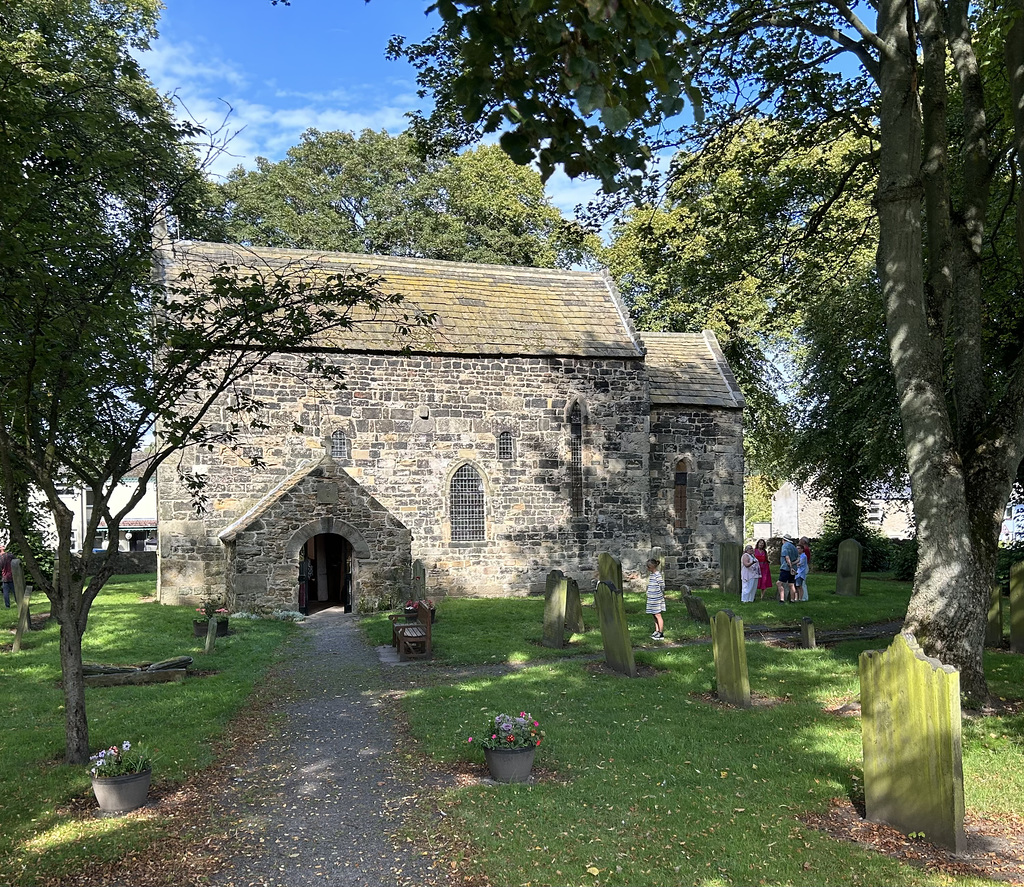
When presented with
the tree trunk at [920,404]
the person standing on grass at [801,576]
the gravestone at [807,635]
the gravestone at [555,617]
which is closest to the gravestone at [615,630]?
the gravestone at [555,617]

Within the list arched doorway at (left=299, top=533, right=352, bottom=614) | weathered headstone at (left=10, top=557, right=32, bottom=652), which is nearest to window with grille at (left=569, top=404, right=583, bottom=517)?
arched doorway at (left=299, top=533, right=352, bottom=614)

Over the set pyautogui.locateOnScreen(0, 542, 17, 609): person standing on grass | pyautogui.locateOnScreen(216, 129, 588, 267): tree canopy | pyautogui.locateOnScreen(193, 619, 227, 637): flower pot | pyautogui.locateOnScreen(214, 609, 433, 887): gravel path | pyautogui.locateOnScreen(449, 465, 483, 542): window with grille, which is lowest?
pyautogui.locateOnScreen(214, 609, 433, 887): gravel path

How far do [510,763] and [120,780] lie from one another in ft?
11.6

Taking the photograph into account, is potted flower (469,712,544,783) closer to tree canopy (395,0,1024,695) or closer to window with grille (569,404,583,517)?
tree canopy (395,0,1024,695)

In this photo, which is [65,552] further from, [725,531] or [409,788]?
[725,531]

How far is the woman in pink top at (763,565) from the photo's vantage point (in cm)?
2005

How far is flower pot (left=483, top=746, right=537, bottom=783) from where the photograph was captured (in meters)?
7.35

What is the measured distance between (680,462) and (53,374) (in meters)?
19.1

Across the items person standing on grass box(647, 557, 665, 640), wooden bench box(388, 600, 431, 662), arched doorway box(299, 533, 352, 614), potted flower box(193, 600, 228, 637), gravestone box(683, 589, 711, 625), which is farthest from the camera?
arched doorway box(299, 533, 352, 614)

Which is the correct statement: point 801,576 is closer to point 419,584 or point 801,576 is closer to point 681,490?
point 681,490

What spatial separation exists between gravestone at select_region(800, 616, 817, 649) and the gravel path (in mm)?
7725

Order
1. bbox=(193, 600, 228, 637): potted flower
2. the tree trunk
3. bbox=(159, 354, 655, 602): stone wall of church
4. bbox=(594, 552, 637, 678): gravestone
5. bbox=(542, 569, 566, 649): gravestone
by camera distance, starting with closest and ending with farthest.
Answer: the tree trunk < bbox=(594, 552, 637, 678): gravestone < bbox=(542, 569, 566, 649): gravestone < bbox=(193, 600, 228, 637): potted flower < bbox=(159, 354, 655, 602): stone wall of church

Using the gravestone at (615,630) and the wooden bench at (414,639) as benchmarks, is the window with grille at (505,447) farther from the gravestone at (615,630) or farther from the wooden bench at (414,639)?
the gravestone at (615,630)

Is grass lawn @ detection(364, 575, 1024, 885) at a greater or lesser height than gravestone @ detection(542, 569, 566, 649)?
lesser
